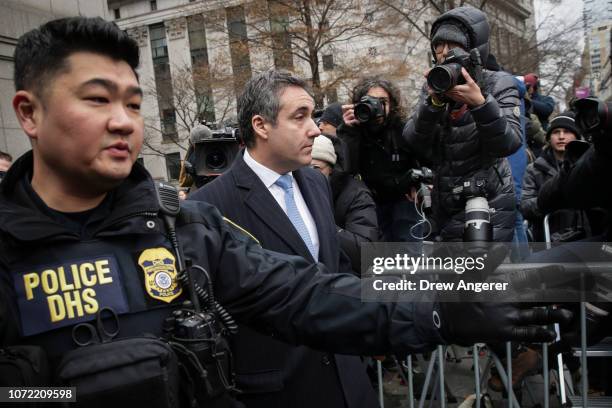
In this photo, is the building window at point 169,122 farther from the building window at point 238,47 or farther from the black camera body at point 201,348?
the black camera body at point 201,348

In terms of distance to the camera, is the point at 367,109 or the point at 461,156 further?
the point at 367,109

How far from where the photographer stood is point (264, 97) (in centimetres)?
269

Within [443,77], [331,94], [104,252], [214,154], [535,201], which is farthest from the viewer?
[331,94]

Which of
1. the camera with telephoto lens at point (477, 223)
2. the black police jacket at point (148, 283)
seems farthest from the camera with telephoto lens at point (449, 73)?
the black police jacket at point (148, 283)

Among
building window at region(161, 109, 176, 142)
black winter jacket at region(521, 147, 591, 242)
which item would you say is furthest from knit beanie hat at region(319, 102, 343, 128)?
building window at region(161, 109, 176, 142)

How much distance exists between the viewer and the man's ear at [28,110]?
1448 millimetres

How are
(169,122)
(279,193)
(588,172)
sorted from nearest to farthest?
(588,172) < (279,193) < (169,122)

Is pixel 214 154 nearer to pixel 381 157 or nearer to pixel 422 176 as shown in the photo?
pixel 381 157

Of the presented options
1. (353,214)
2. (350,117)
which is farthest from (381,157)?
(353,214)

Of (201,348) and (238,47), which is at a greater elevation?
(238,47)

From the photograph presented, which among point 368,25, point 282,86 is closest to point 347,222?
→ point 282,86

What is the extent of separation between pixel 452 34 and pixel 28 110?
2479 millimetres

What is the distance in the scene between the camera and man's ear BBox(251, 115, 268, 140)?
265 cm

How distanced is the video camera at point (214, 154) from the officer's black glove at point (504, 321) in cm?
300
